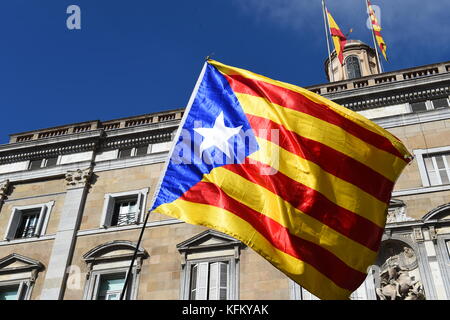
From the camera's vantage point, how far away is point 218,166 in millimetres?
11469

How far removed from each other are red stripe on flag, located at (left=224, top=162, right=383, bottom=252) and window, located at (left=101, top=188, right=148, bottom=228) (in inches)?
434

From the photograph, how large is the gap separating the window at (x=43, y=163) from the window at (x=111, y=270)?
19.5ft

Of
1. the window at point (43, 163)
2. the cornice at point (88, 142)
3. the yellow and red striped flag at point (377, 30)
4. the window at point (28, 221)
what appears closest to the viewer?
the window at point (28, 221)

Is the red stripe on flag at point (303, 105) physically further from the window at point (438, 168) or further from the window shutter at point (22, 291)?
the window shutter at point (22, 291)

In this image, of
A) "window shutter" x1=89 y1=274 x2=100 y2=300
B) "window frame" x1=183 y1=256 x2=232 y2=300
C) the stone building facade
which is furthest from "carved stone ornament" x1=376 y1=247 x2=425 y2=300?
"window shutter" x1=89 y1=274 x2=100 y2=300

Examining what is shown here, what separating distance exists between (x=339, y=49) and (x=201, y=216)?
67.6 ft

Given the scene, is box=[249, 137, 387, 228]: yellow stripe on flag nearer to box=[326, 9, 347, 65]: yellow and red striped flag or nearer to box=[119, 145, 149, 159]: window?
box=[119, 145, 149, 159]: window

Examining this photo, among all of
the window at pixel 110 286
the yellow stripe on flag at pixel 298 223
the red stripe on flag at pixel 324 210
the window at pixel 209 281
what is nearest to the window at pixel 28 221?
the window at pixel 110 286

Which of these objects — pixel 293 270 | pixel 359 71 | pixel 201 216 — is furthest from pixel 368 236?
pixel 359 71

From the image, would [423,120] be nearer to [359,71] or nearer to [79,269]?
[79,269]

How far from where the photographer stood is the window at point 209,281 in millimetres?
17944

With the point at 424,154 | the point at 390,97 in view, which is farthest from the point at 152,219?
the point at 390,97

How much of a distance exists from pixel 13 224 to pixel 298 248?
52.9 feet

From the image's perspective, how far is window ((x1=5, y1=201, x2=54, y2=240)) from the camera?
2191 cm
